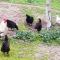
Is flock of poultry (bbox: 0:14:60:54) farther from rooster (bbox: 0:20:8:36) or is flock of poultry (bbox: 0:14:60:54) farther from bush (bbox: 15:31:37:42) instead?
bush (bbox: 15:31:37:42)

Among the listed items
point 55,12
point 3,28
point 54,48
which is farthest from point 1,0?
point 54,48

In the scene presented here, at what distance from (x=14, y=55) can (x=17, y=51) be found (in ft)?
1.37

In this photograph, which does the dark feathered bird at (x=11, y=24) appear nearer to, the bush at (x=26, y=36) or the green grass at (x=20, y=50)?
the bush at (x=26, y=36)

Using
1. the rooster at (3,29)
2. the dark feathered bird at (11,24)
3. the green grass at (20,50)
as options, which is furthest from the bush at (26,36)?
the dark feathered bird at (11,24)

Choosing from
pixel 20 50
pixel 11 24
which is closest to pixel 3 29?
pixel 11 24

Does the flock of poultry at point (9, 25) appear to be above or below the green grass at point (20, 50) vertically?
above

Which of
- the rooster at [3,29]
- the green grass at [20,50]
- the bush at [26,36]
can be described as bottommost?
the green grass at [20,50]

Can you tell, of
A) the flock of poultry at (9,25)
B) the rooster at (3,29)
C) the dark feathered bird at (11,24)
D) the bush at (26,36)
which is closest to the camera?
the flock of poultry at (9,25)

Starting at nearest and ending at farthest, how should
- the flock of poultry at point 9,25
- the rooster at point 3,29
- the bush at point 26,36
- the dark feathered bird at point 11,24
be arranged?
the flock of poultry at point 9,25
the rooster at point 3,29
the bush at point 26,36
the dark feathered bird at point 11,24

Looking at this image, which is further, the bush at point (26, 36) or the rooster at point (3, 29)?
the bush at point (26, 36)

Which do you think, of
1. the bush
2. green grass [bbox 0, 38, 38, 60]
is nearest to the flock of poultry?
green grass [bbox 0, 38, 38, 60]

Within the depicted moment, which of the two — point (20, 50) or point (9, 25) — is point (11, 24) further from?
point (20, 50)

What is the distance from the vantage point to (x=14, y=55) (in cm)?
1175

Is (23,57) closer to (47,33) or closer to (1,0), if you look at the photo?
(47,33)
